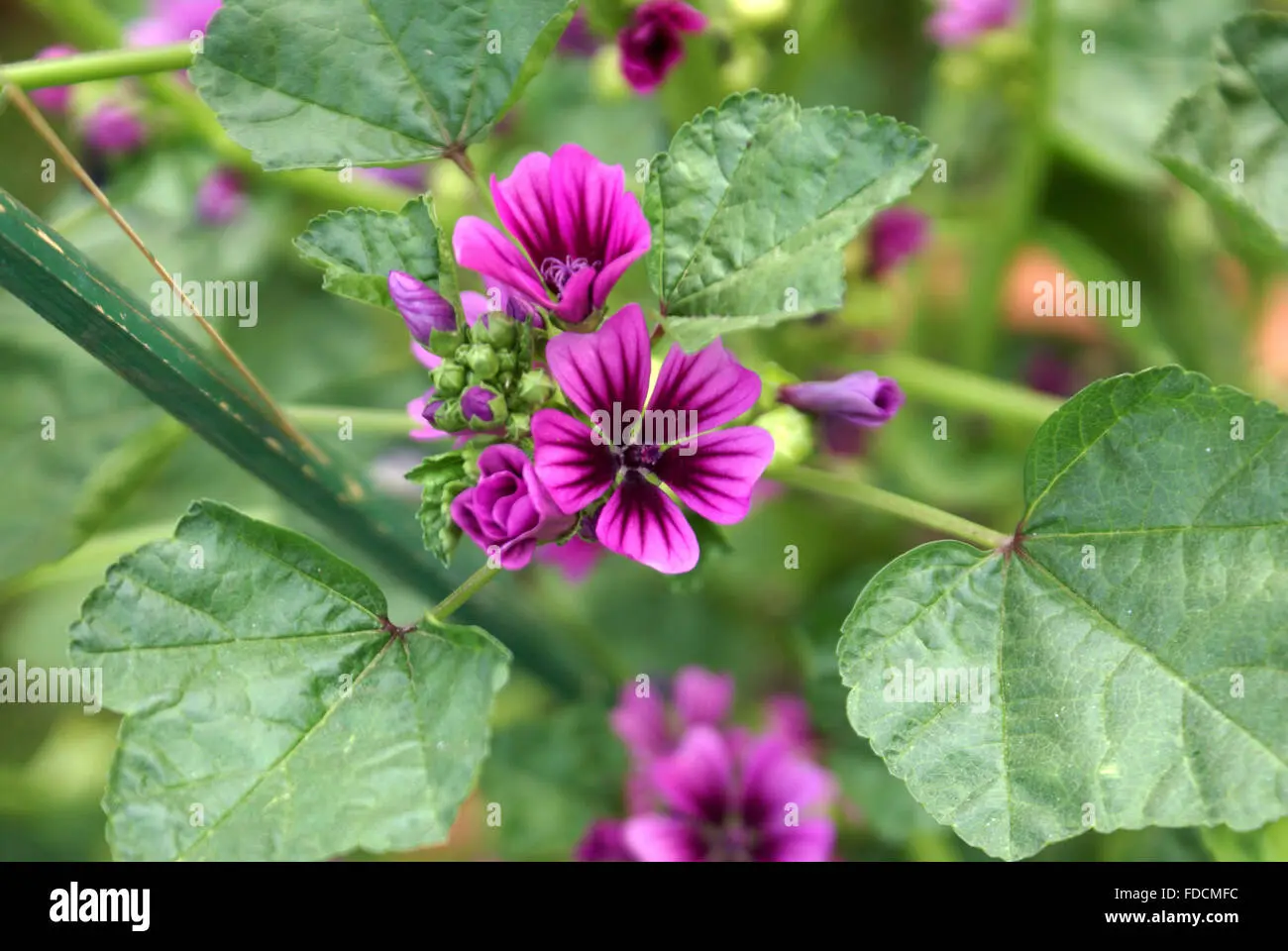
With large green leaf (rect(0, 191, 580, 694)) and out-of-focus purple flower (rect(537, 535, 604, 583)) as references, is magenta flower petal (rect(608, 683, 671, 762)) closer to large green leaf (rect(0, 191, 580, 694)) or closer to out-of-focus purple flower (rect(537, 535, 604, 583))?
out-of-focus purple flower (rect(537, 535, 604, 583))

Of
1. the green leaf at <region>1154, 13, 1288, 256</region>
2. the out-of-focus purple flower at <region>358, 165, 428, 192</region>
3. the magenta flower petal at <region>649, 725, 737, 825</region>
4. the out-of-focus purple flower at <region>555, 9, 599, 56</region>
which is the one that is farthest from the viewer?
the out-of-focus purple flower at <region>358, 165, 428, 192</region>

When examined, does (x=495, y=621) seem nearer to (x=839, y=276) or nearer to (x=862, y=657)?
(x=862, y=657)

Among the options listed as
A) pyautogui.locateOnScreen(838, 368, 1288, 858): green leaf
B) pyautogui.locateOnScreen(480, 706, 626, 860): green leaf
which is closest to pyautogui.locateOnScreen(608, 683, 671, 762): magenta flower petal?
pyautogui.locateOnScreen(480, 706, 626, 860): green leaf

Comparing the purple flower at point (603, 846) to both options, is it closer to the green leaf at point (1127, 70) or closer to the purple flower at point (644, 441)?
the purple flower at point (644, 441)

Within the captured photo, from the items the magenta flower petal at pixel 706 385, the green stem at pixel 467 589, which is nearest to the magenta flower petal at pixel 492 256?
the magenta flower petal at pixel 706 385

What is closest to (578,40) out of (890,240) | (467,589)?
(890,240)
